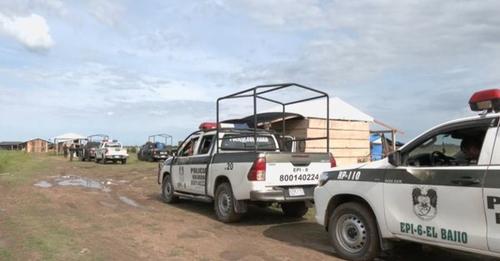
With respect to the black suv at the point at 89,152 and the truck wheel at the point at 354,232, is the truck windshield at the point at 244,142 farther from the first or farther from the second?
the black suv at the point at 89,152

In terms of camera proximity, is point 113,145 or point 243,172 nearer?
point 243,172

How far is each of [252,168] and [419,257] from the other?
340cm

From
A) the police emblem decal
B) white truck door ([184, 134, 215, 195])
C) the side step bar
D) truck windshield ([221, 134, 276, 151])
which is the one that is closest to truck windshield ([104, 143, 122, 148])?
the side step bar

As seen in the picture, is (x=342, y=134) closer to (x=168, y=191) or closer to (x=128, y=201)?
(x=168, y=191)

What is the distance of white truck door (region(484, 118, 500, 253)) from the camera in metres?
5.46

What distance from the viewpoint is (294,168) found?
32.4 feet

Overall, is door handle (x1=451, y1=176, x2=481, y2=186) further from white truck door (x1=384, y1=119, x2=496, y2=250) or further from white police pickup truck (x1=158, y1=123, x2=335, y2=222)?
white police pickup truck (x1=158, y1=123, x2=335, y2=222)

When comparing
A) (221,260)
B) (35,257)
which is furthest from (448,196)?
(35,257)

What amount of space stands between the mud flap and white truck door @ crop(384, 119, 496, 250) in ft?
12.7

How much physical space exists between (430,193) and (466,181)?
49cm

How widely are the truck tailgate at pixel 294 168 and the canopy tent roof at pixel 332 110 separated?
942cm

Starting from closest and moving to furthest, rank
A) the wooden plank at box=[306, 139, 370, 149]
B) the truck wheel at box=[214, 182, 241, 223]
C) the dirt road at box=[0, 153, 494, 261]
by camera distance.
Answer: the dirt road at box=[0, 153, 494, 261] → the truck wheel at box=[214, 182, 241, 223] → the wooden plank at box=[306, 139, 370, 149]

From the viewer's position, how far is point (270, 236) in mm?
9000

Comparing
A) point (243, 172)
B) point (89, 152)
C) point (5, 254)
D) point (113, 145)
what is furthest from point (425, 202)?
point (89, 152)
